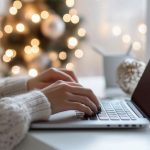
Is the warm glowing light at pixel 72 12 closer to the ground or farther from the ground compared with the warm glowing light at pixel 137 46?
farther from the ground

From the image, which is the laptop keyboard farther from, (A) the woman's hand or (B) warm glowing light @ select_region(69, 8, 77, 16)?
(B) warm glowing light @ select_region(69, 8, 77, 16)

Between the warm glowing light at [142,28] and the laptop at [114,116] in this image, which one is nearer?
the laptop at [114,116]

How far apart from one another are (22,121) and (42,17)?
1.47 m

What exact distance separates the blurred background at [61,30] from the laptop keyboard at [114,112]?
43.6 inches

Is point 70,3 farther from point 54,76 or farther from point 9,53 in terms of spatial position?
point 54,76

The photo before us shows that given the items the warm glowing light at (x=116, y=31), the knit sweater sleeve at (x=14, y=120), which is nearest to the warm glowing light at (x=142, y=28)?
the warm glowing light at (x=116, y=31)

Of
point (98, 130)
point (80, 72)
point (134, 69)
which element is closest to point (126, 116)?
point (98, 130)

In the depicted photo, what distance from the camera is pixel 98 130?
721mm

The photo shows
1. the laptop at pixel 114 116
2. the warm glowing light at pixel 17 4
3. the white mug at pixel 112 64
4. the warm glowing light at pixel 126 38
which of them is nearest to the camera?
the laptop at pixel 114 116

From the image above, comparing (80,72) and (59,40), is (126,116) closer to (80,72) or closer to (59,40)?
(59,40)

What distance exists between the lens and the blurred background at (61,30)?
2084 mm

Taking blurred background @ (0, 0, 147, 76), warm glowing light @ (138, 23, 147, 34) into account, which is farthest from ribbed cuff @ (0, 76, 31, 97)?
warm glowing light @ (138, 23, 147, 34)

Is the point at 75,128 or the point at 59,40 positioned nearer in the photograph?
the point at 75,128

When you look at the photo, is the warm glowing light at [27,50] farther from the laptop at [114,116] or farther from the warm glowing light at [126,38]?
the laptop at [114,116]
